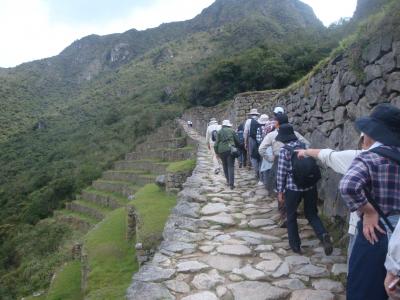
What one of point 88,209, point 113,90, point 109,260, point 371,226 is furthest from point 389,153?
point 113,90

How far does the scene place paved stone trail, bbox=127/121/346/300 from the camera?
3238 mm

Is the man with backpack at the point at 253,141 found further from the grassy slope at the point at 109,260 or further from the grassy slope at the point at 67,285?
the grassy slope at the point at 67,285

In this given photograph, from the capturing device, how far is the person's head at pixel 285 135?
14.3ft

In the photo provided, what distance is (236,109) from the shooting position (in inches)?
698

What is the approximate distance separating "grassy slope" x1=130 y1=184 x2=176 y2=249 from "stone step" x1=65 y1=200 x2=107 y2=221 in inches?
264

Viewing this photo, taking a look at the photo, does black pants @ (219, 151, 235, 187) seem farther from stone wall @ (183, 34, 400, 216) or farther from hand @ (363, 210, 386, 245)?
hand @ (363, 210, 386, 245)

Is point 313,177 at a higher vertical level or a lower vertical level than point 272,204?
higher

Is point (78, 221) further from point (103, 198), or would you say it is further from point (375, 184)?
point (375, 184)

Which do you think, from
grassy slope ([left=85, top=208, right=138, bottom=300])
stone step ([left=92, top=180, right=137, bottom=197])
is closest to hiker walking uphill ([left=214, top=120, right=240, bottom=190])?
grassy slope ([left=85, top=208, right=138, bottom=300])

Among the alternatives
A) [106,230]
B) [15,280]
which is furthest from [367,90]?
[15,280]

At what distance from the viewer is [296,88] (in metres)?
7.10

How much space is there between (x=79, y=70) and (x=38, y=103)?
89.4 feet

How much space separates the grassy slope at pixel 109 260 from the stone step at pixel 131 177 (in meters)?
4.87

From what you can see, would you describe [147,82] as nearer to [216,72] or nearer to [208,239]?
[216,72]
